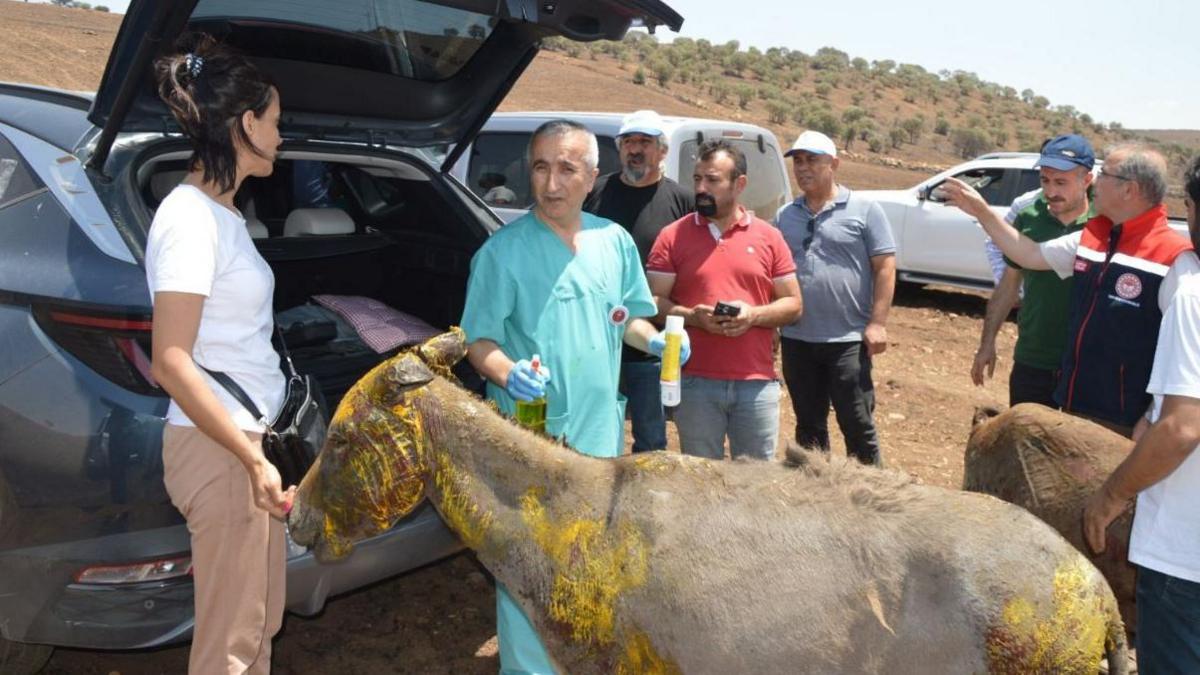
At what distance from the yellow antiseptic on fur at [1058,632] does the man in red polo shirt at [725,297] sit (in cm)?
225

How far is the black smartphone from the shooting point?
4.05 m

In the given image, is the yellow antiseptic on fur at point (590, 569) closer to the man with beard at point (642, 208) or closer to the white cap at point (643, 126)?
the man with beard at point (642, 208)

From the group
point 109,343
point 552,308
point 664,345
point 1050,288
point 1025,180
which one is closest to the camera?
point 109,343

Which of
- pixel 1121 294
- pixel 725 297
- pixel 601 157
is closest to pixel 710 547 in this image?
pixel 1121 294

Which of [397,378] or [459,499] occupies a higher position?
[397,378]

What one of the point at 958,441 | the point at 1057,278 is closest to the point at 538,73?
the point at 958,441

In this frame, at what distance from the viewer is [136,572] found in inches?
109

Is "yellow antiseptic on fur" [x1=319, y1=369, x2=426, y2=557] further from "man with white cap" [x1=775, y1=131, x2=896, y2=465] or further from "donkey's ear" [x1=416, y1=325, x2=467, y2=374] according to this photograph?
"man with white cap" [x1=775, y1=131, x2=896, y2=465]

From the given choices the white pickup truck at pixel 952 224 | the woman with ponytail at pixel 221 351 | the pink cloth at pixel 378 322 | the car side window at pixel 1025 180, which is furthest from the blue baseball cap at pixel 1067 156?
the car side window at pixel 1025 180

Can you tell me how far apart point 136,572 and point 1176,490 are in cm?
288

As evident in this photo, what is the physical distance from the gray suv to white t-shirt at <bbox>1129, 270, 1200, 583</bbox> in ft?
5.84

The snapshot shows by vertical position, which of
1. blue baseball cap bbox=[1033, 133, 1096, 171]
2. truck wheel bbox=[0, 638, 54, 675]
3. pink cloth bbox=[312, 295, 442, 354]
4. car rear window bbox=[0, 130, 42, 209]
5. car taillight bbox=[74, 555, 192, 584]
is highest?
blue baseball cap bbox=[1033, 133, 1096, 171]

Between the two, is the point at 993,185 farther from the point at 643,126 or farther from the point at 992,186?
the point at 643,126

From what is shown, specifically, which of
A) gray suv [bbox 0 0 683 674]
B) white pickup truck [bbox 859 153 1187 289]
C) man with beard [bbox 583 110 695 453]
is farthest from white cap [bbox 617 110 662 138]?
white pickup truck [bbox 859 153 1187 289]
